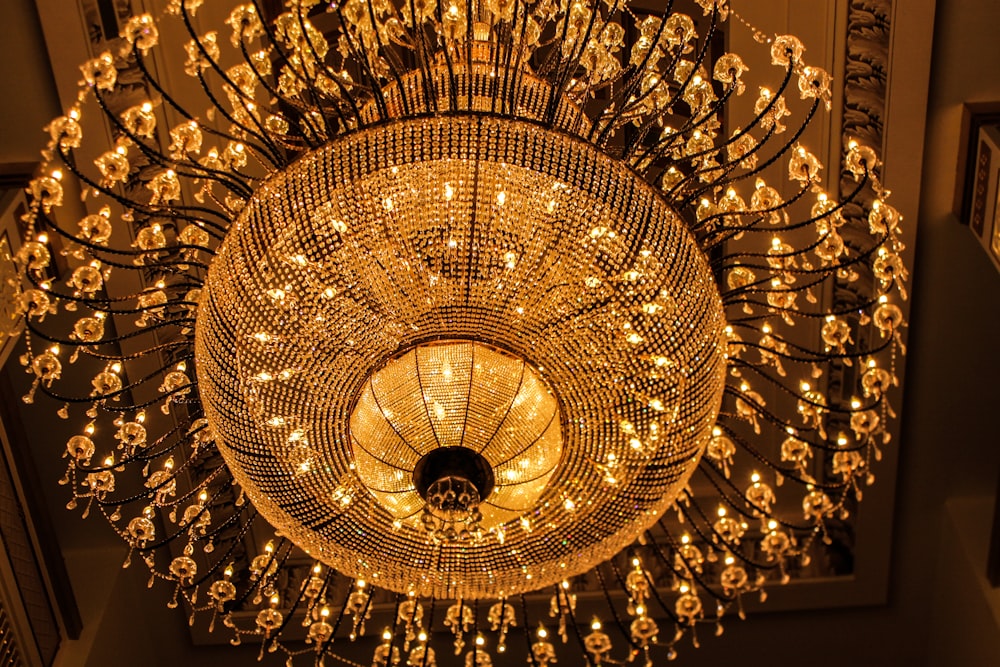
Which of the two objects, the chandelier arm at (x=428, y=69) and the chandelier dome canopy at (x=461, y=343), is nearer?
the chandelier dome canopy at (x=461, y=343)

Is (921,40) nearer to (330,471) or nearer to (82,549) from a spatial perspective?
(330,471)

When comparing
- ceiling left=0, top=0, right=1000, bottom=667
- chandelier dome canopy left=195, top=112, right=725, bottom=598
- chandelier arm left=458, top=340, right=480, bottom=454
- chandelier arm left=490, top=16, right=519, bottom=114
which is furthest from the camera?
ceiling left=0, top=0, right=1000, bottom=667

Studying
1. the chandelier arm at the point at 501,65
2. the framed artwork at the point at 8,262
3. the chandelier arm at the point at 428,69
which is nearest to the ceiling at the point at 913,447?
the framed artwork at the point at 8,262

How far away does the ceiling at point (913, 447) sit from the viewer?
4.15 meters

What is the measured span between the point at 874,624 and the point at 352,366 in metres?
3.28

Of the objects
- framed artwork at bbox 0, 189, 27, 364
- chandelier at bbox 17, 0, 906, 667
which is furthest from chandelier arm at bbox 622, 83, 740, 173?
framed artwork at bbox 0, 189, 27, 364

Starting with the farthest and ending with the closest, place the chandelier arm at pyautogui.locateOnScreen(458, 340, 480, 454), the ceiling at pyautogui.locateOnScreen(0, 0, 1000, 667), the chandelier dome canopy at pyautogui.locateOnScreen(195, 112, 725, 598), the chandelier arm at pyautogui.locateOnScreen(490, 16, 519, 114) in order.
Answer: the ceiling at pyautogui.locateOnScreen(0, 0, 1000, 667), the chandelier arm at pyautogui.locateOnScreen(490, 16, 519, 114), the chandelier arm at pyautogui.locateOnScreen(458, 340, 480, 454), the chandelier dome canopy at pyautogui.locateOnScreen(195, 112, 725, 598)

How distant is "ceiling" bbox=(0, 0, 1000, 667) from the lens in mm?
4148

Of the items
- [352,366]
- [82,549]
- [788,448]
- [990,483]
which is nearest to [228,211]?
[352,366]

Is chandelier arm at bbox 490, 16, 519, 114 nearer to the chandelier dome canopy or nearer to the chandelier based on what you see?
the chandelier

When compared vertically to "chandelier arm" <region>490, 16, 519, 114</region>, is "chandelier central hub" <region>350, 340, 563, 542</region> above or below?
below

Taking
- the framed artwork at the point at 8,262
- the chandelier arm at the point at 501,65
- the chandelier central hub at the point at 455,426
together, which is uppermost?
the chandelier arm at the point at 501,65

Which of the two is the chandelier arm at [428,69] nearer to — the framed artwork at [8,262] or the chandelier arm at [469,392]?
the chandelier arm at [469,392]

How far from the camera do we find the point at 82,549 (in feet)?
17.0
